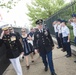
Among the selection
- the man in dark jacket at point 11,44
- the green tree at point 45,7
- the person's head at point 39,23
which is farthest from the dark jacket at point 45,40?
the green tree at point 45,7

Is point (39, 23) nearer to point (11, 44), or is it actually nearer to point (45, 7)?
point (11, 44)

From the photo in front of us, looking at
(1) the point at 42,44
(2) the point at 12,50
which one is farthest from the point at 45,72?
(2) the point at 12,50

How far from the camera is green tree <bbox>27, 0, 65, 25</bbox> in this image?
38.5 meters

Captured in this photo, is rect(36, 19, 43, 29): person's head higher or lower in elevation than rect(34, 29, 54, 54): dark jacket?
higher

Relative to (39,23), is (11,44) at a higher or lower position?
lower

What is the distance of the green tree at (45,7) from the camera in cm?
3847

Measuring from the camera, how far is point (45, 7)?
38969mm

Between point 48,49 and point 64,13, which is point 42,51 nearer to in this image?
point 48,49

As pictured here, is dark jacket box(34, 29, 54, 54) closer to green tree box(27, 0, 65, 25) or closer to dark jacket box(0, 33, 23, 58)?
dark jacket box(0, 33, 23, 58)

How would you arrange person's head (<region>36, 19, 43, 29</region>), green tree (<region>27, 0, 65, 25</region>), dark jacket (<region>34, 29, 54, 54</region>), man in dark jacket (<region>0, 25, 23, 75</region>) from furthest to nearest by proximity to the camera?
green tree (<region>27, 0, 65, 25</region>)
dark jacket (<region>34, 29, 54, 54</region>)
person's head (<region>36, 19, 43, 29</region>)
man in dark jacket (<region>0, 25, 23, 75</region>)

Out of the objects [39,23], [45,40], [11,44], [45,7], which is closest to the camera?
[11,44]

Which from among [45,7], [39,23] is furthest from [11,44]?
[45,7]

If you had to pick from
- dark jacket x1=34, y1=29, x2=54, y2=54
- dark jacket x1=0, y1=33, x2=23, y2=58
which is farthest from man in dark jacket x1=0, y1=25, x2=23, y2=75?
dark jacket x1=34, y1=29, x2=54, y2=54

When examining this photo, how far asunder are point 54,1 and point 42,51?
32156 millimetres
